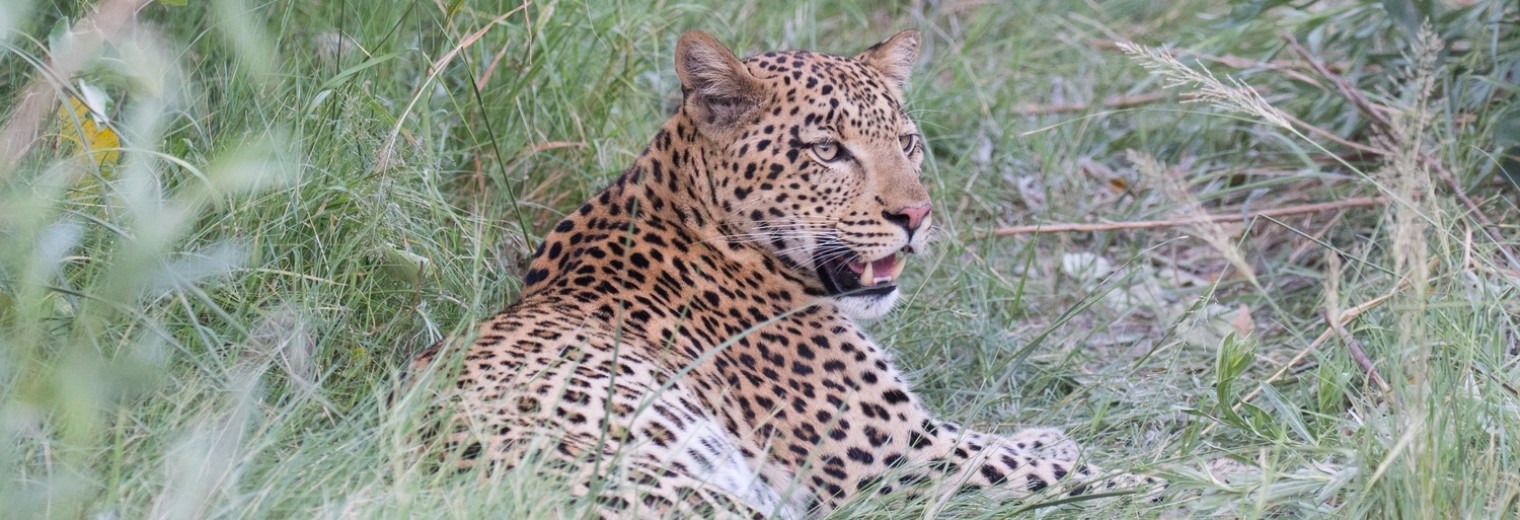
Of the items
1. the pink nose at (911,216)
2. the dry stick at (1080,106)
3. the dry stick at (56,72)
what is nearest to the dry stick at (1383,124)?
the dry stick at (1080,106)

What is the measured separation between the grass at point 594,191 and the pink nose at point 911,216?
0.55 meters

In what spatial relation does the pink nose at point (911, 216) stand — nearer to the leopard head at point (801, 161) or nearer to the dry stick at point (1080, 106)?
the leopard head at point (801, 161)

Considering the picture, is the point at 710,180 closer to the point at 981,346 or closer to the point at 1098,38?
the point at 981,346

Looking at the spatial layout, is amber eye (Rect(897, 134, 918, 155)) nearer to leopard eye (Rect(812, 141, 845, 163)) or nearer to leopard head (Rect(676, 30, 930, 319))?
leopard head (Rect(676, 30, 930, 319))

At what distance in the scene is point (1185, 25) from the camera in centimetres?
849

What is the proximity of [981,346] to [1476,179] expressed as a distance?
2104 mm

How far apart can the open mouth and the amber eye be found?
345 millimetres

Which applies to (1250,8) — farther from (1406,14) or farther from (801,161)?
(801,161)

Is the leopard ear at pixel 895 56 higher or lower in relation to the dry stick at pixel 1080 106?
higher

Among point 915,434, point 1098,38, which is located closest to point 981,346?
point 915,434

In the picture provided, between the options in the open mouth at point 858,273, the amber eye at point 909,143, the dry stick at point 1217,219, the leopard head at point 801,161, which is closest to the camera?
the leopard head at point 801,161

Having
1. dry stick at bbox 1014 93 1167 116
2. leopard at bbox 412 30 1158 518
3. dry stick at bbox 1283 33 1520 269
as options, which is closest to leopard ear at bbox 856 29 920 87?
A: leopard at bbox 412 30 1158 518

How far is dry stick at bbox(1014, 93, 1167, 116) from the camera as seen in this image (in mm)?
7645

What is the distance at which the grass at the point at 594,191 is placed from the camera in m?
3.28
